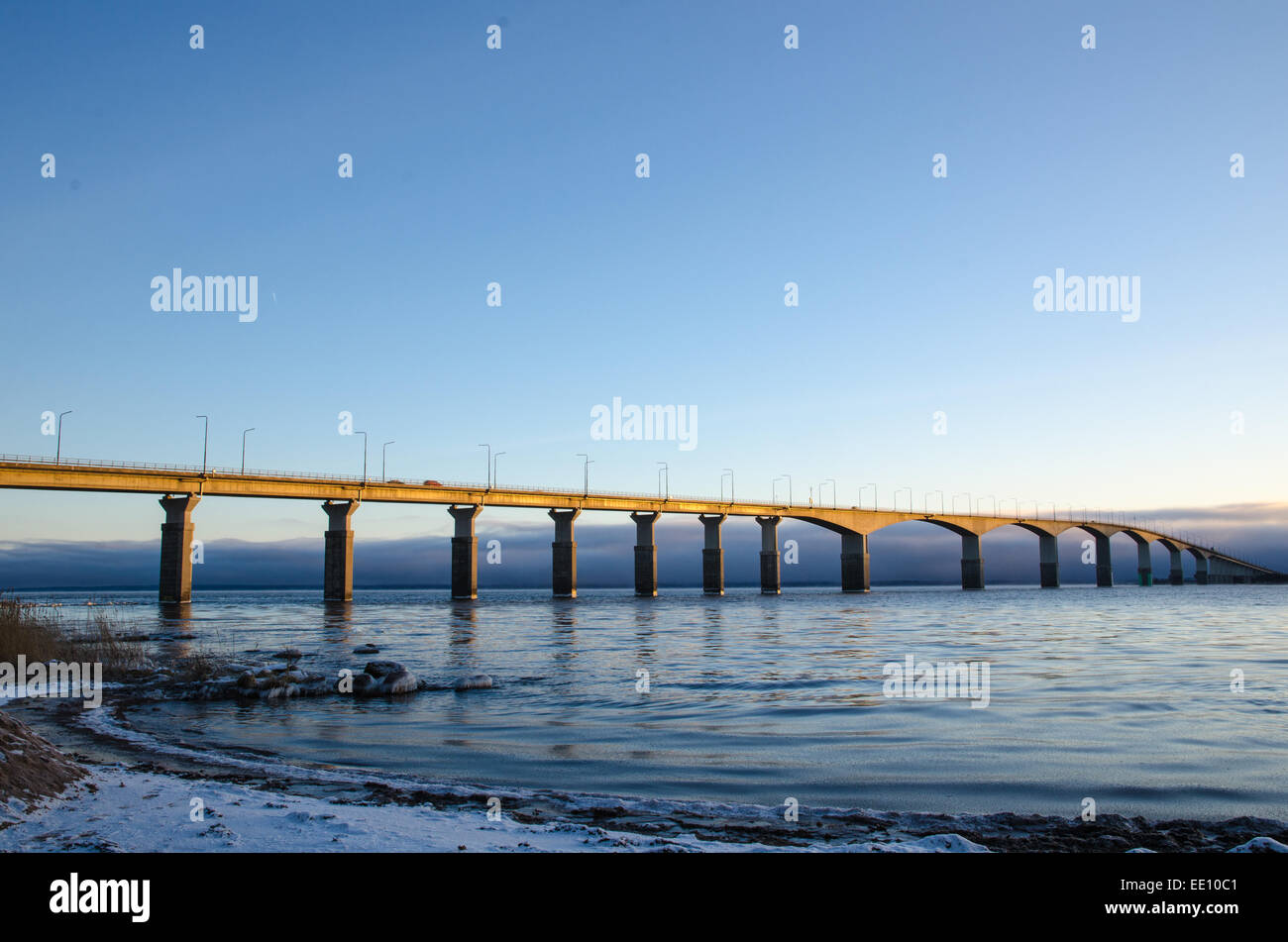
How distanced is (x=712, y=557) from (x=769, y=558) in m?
11.9

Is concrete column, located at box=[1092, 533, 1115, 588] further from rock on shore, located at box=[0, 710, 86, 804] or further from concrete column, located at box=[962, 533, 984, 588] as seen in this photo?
rock on shore, located at box=[0, 710, 86, 804]

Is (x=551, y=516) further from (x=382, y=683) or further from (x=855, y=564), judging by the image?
(x=382, y=683)

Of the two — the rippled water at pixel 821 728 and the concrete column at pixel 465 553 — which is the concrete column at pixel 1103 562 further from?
the rippled water at pixel 821 728

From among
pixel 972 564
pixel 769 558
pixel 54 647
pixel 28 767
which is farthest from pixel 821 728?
pixel 972 564

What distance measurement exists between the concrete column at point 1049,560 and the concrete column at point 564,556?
10223 cm

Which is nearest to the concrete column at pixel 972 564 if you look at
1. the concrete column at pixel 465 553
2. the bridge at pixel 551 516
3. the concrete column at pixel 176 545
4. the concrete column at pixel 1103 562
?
the bridge at pixel 551 516

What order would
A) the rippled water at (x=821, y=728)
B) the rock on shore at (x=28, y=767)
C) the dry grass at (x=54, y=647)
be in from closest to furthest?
the rock on shore at (x=28, y=767) → the rippled water at (x=821, y=728) → the dry grass at (x=54, y=647)

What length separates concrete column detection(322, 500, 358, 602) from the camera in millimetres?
92562

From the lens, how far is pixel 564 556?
4520 inches

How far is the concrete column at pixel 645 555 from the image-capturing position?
12319 cm

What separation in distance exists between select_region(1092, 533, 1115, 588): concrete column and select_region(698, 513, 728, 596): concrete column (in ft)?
303
